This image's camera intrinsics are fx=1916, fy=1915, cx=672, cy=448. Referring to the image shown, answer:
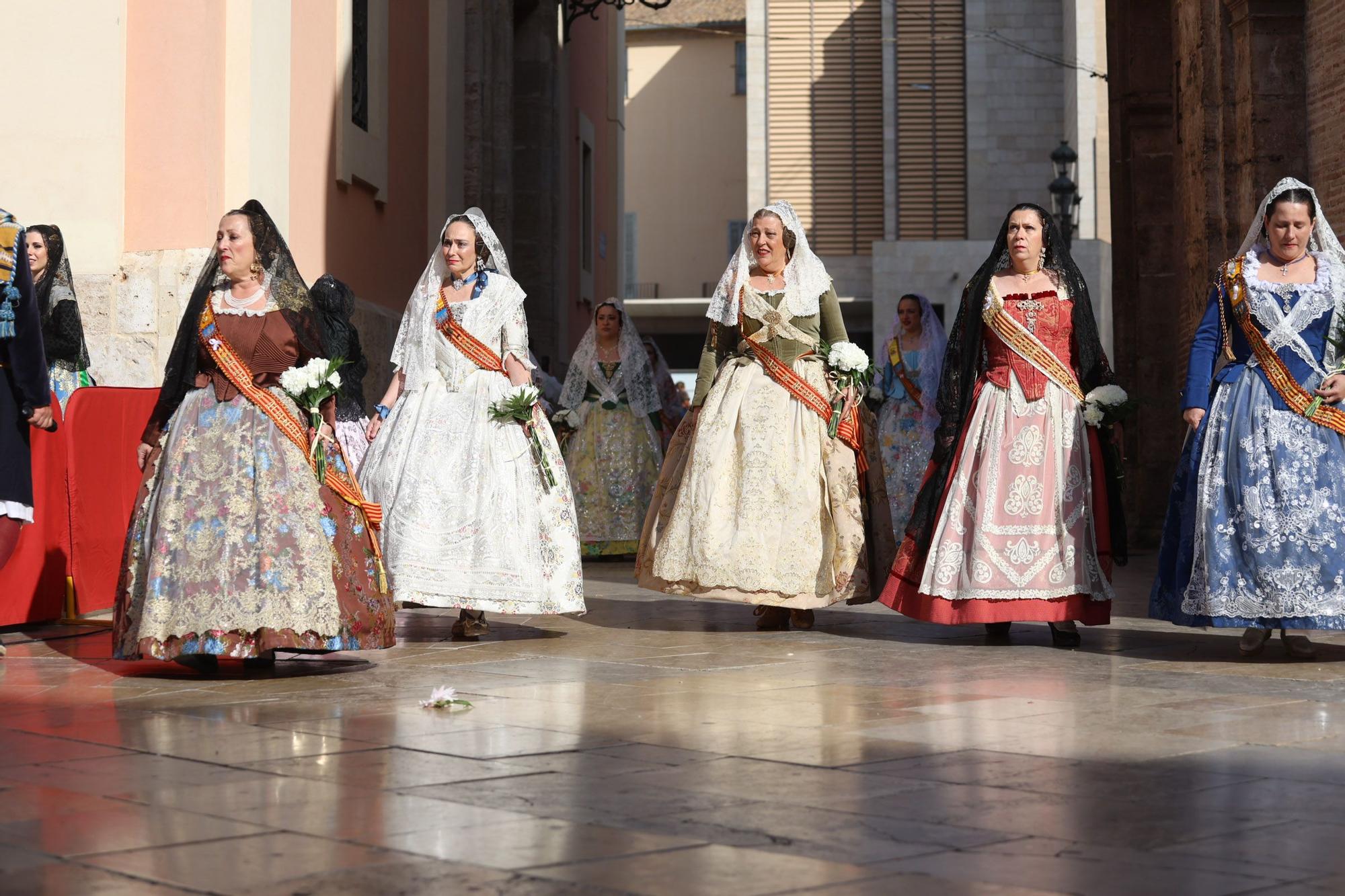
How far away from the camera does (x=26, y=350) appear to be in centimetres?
793

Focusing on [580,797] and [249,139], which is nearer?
[580,797]

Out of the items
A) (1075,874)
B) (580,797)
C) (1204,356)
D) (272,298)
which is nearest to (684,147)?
(1204,356)

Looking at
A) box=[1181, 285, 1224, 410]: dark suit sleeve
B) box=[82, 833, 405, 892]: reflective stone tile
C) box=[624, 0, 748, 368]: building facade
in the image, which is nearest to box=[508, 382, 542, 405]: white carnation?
box=[1181, 285, 1224, 410]: dark suit sleeve

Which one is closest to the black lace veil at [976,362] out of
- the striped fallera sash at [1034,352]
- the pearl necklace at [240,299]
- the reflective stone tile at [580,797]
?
the striped fallera sash at [1034,352]

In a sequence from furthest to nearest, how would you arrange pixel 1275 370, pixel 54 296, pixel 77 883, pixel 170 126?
pixel 170 126 < pixel 54 296 < pixel 1275 370 < pixel 77 883

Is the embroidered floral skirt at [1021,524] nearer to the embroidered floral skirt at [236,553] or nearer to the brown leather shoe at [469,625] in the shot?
the brown leather shoe at [469,625]

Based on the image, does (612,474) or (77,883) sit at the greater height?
(612,474)

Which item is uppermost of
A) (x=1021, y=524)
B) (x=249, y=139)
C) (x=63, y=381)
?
(x=249, y=139)

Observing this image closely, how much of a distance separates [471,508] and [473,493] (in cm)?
8

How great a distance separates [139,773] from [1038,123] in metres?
36.1

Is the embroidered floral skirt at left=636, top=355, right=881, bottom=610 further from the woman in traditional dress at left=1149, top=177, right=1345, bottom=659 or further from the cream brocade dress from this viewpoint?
the woman in traditional dress at left=1149, top=177, right=1345, bottom=659

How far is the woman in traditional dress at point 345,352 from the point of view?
455 inches

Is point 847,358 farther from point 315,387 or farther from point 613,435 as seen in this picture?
point 613,435

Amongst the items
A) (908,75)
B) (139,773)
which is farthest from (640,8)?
(139,773)
